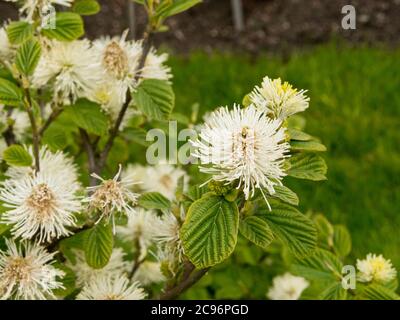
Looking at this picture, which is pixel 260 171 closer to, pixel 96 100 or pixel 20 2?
pixel 96 100

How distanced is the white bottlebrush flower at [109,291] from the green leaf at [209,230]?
29 cm

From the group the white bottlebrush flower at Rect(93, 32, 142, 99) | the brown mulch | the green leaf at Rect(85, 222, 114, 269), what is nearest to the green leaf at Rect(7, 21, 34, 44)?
the white bottlebrush flower at Rect(93, 32, 142, 99)

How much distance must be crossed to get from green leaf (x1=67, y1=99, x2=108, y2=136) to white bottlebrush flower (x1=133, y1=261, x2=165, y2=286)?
0.34 metres

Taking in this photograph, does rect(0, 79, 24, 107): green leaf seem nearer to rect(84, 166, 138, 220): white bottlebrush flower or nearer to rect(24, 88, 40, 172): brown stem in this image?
rect(24, 88, 40, 172): brown stem

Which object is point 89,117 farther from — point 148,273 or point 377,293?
point 377,293

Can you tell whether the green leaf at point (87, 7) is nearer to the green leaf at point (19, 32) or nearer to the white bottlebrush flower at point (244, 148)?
the green leaf at point (19, 32)

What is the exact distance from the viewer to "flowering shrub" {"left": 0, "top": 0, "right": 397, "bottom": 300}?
3.16ft

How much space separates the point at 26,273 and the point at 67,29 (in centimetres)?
41

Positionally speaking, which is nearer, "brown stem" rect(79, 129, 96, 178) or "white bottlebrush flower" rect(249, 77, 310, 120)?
"white bottlebrush flower" rect(249, 77, 310, 120)

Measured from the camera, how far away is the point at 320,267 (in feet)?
4.35

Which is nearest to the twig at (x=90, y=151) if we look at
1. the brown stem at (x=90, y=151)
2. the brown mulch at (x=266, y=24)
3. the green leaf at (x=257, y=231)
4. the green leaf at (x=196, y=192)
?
the brown stem at (x=90, y=151)

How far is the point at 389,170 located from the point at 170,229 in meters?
1.62

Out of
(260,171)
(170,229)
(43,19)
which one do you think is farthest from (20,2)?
(260,171)

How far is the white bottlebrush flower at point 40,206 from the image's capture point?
3.52ft
